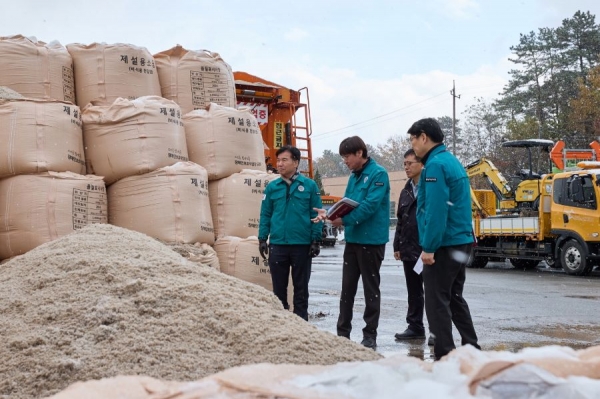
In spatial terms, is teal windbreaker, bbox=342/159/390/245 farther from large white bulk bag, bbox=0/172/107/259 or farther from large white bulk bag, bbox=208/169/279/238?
large white bulk bag, bbox=0/172/107/259

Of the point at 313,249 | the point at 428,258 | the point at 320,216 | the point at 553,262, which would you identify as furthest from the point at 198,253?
the point at 553,262

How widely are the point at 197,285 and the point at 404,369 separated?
203cm

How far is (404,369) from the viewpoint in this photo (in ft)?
6.59

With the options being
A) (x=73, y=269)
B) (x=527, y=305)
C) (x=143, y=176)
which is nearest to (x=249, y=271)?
(x=143, y=176)

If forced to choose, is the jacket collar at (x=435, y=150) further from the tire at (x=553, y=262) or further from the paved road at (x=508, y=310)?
the tire at (x=553, y=262)

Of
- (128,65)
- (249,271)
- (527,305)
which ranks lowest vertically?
(527,305)

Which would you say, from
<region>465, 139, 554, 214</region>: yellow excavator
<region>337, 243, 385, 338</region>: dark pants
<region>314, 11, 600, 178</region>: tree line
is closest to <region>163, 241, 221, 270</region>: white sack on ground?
<region>337, 243, 385, 338</region>: dark pants

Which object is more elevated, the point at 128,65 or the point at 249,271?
the point at 128,65

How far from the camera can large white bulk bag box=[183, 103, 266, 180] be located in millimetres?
7258

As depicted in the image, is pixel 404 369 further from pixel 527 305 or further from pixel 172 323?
pixel 527 305

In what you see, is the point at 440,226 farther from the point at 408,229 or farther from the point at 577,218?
the point at 577,218

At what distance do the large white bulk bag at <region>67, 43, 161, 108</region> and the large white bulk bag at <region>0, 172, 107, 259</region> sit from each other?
3.87 ft

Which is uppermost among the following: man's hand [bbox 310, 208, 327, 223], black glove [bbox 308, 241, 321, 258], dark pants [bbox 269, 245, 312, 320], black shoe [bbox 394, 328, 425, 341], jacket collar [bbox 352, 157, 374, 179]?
jacket collar [bbox 352, 157, 374, 179]

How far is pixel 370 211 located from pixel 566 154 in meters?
14.9
